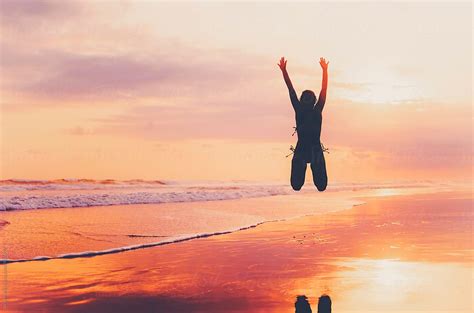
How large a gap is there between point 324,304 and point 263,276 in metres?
2.65

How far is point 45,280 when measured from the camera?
1181 cm

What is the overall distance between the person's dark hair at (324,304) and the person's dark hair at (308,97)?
693 cm

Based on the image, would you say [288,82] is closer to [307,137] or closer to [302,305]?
[307,137]

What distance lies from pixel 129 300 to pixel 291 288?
3343 millimetres

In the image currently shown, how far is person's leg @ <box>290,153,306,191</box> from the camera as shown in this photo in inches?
121

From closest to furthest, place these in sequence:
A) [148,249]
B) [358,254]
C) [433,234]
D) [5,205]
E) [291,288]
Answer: [291,288] → [358,254] → [148,249] → [433,234] → [5,205]

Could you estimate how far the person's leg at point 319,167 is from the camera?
9.98 ft

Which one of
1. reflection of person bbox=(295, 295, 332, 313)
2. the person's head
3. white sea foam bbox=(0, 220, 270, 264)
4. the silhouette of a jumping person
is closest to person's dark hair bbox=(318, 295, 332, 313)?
reflection of person bbox=(295, 295, 332, 313)

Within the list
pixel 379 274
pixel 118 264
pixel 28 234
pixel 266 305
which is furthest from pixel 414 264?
pixel 28 234

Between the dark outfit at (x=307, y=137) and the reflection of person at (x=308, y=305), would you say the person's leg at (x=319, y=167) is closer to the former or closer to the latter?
the dark outfit at (x=307, y=137)

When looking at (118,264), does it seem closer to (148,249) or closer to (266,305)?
(148,249)

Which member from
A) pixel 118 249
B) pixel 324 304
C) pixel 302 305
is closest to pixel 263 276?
pixel 302 305

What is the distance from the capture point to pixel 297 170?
3.10 metres

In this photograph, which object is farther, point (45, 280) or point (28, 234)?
point (28, 234)
